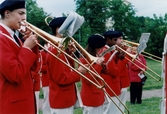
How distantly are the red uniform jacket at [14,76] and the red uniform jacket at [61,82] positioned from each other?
1.01m

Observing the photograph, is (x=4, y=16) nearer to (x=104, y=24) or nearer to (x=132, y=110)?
(x=132, y=110)

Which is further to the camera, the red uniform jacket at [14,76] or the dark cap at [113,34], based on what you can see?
the dark cap at [113,34]

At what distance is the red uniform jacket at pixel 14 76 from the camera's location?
2.95 m

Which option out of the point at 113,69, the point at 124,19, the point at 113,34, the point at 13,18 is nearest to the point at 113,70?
the point at 113,69

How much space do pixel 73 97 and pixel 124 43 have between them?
2.41 metres

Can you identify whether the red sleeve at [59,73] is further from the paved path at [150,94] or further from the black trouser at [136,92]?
the paved path at [150,94]

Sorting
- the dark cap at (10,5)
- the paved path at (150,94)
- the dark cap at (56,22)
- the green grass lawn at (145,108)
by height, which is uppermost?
the dark cap at (10,5)

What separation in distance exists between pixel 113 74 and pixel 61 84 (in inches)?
76.5

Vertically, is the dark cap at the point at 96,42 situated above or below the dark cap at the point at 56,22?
below

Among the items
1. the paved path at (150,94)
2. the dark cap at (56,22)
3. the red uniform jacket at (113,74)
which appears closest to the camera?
the dark cap at (56,22)

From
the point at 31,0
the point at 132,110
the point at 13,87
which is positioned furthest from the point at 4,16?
the point at 31,0

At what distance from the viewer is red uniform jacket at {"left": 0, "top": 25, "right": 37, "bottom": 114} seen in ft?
9.66

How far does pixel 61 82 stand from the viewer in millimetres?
4184

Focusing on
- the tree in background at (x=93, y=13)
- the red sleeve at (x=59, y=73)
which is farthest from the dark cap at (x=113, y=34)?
the tree in background at (x=93, y=13)
